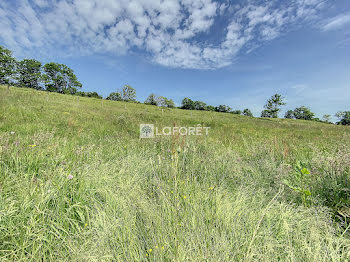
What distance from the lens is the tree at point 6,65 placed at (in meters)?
51.4

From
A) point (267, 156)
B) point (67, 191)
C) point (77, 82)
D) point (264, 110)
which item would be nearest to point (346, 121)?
point (264, 110)

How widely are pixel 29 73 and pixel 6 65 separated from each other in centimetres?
945

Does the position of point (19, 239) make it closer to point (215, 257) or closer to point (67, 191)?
point (67, 191)

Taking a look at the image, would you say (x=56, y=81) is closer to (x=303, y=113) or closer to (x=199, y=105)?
(x=199, y=105)

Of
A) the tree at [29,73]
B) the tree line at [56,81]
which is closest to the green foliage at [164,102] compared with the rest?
the tree line at [56,81]

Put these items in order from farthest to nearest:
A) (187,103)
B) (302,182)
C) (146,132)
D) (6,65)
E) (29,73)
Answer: (187,103)
(29,73)
(6,65)
(146,132)
(302,182)

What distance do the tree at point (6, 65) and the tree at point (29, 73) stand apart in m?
5.62

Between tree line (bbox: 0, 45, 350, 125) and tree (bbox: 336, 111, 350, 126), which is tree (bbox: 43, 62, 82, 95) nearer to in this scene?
tree line (bbox: 0, 45, 350, 125)

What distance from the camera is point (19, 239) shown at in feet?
4.55

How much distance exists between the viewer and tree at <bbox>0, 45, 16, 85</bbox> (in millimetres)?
51406

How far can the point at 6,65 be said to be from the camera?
2114 inches

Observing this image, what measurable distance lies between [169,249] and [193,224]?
33 centimetres

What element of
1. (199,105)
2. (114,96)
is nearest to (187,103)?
(199,105)

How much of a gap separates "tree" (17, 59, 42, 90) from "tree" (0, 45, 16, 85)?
5.62m
